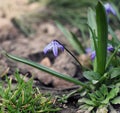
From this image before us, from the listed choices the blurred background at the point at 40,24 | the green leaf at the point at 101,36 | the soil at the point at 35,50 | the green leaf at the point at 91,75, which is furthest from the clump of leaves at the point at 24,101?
the blurred background at the point at 40,24

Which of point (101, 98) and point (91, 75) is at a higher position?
point (91, 75)

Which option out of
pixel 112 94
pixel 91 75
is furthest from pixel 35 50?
pixel 112 94

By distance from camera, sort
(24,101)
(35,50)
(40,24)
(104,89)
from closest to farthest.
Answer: (24,101)
(104,89)
(35,50)
(40,24)

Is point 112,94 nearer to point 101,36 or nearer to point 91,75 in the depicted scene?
point 91,75

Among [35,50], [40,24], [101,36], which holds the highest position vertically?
[101,36]

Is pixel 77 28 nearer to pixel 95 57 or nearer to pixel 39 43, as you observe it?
pixel 39 43

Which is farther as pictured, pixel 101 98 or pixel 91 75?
pixel 91 75

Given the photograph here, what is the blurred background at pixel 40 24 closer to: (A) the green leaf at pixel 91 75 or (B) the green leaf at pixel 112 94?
(A) the green leaf at pixel 91 75
